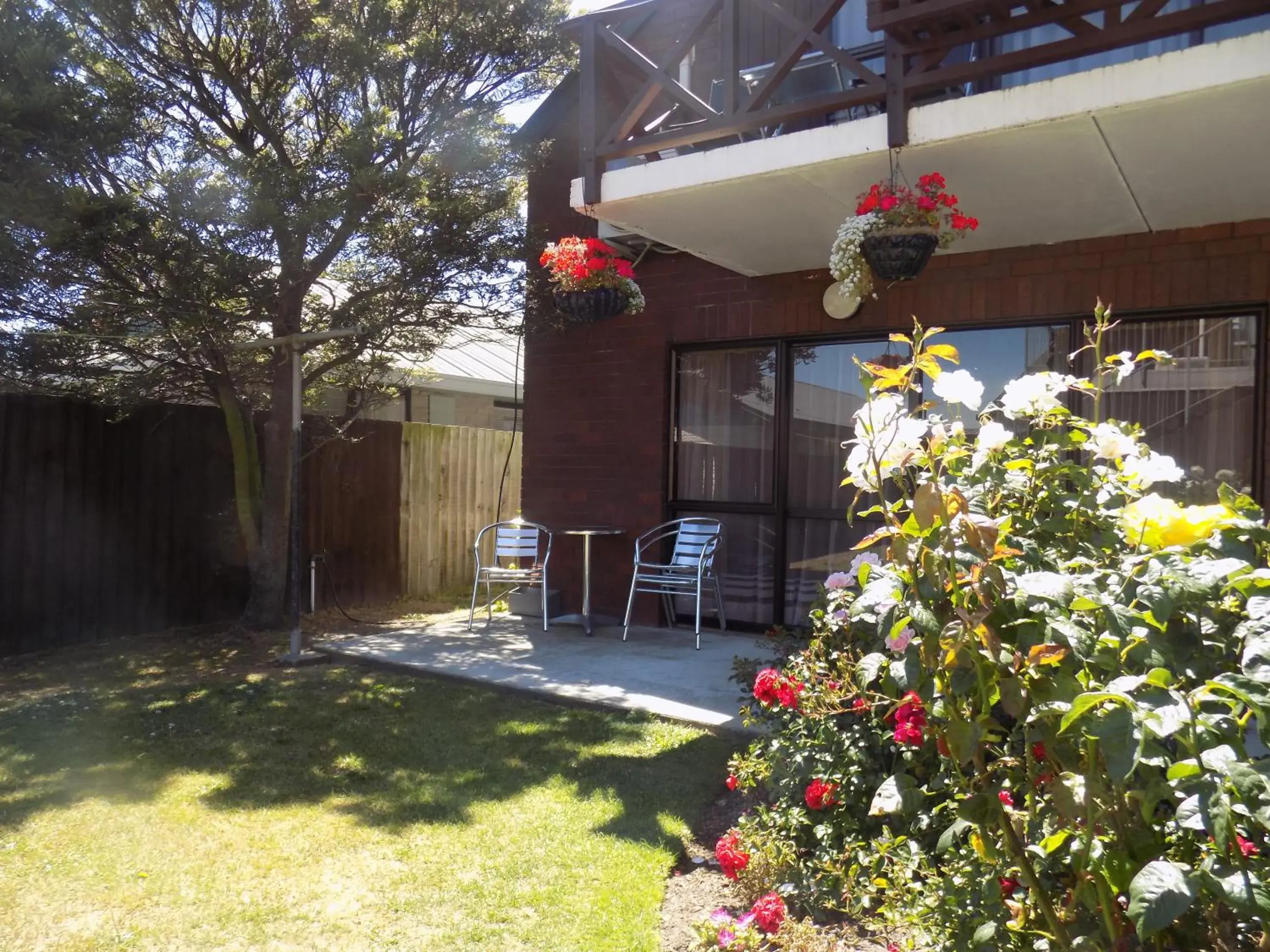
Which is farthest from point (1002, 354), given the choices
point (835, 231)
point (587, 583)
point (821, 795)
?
point (821, 795)

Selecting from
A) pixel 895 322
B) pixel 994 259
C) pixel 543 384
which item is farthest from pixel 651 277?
pixel 994 259

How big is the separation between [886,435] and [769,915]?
1379mm

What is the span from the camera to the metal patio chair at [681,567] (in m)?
6.36

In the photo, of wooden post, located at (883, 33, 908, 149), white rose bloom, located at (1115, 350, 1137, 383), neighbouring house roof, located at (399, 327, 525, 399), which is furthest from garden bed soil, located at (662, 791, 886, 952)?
neighbouring house roof, located at (399, 327, 525, 399)

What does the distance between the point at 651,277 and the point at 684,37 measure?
2.19 m

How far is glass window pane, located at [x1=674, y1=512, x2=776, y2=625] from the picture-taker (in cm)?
679

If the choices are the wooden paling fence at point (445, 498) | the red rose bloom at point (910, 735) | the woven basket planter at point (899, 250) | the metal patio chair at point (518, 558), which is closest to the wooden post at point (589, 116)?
the woven basket planter at point (899, 250)

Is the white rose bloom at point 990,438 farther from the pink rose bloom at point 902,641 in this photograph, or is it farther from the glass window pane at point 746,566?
the glass window pane at point 746,566

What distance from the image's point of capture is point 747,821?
3.09m

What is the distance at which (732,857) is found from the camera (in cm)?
282

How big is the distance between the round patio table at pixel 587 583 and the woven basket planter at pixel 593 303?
4.89 ft

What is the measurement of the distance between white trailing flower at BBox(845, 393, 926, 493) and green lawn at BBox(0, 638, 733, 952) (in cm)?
155

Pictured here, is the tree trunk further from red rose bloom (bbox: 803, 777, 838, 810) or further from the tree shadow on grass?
red rose bloom (bbox: 803, 777, 838, 810)

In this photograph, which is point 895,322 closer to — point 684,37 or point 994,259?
point 994,259
